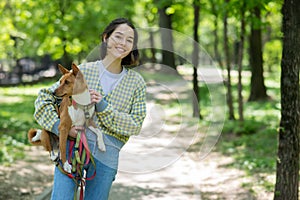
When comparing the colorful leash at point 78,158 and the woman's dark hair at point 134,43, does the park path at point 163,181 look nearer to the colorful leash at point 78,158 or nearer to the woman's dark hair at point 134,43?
the woman's dark hair at point 134,43

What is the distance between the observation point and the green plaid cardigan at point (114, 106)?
3113 mm

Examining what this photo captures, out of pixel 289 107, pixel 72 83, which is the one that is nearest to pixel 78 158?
pixel 72 83

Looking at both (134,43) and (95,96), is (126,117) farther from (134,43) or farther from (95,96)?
(134,43)

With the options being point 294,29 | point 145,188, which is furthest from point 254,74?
point 294,29

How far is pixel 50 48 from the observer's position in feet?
71.3

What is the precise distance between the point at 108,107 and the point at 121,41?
0.51 meters

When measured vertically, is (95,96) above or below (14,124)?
above

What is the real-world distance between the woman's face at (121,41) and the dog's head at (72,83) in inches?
14.2

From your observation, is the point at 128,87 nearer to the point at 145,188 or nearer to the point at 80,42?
the point at 145,188

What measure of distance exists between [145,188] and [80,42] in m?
15.4

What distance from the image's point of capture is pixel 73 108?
10.1 ft

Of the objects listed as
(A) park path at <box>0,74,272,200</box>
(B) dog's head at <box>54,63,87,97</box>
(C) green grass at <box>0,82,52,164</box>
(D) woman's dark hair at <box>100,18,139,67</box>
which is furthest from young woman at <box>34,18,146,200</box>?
(C) green grass at <box>0,82,52,164</box>

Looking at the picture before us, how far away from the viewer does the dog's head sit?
9.80 ft

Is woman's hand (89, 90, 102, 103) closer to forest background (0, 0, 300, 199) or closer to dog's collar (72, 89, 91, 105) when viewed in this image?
dog's collar (72, 89, 91, 105)
